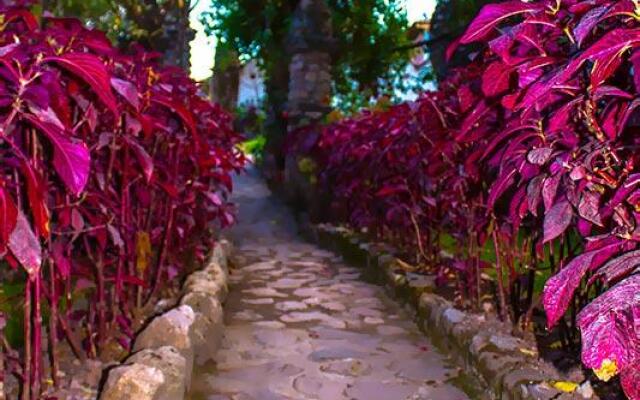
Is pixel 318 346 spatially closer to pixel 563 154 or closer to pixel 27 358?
pixel 27 358

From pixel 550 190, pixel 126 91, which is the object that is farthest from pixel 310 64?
pixel 550 190

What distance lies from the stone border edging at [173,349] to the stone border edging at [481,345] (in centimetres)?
116

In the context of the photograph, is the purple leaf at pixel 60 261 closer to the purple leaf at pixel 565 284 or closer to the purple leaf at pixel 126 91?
the purple leaf at pixel 126 91

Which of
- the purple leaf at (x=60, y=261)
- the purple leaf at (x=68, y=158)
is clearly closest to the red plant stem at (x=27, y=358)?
the purple leaf at (x=60, y=261)

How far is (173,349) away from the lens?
2.69 m

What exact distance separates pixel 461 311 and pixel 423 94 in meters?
1.45

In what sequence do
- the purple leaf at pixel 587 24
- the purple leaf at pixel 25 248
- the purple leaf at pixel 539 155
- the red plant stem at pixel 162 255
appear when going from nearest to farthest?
the purple leaf at pixel 587 24
the purple leaf at pixel 25 248
the purple leaf at pixel 539 155
the red plant stem at pixel 162 255

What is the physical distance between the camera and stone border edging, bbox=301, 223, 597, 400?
2344 mm

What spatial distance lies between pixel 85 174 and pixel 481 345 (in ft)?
6.26

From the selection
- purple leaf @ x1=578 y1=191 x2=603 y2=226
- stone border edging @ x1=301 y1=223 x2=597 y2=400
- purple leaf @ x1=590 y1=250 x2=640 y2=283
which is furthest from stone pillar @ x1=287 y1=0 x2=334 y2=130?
purple leaf @ x1=590 y1=250 x2=640 y2=283

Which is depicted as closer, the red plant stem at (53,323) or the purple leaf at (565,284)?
the purple leaf at (565,284)

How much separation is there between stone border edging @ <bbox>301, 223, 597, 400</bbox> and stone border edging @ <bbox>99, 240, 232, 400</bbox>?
1.16 metres

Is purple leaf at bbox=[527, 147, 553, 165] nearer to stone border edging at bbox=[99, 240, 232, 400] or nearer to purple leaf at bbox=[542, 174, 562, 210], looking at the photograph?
purple leaf at bbox=[542, 174, 562, 210]

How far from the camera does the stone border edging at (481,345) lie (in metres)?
2.34
